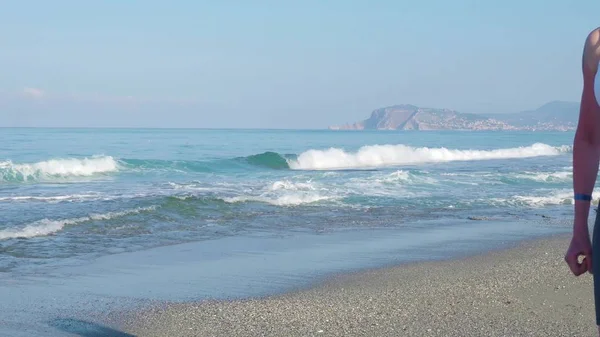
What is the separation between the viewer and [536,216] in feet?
49.4

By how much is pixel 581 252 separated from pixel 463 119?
488 feet

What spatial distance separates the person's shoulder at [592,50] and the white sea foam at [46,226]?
1025 cm

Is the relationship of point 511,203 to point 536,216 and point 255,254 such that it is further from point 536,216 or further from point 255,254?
point 255,254

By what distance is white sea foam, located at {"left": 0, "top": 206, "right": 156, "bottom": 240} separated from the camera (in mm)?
11773

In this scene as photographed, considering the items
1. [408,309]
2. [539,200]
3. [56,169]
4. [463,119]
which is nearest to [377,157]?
Answer: [56,169]

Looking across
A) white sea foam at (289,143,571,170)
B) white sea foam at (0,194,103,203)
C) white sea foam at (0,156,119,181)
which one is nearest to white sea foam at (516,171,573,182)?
white sea foam at (289,143,571,170)

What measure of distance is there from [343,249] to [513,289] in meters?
3.58

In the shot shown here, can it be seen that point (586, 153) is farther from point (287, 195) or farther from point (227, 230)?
point (287, 195)

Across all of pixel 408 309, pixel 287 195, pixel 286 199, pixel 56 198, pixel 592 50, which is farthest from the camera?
pixel 287 195

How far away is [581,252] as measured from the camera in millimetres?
2812

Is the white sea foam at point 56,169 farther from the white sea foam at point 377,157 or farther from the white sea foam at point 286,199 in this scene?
the white sea foam at point 286,199

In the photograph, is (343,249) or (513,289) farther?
(343,249)

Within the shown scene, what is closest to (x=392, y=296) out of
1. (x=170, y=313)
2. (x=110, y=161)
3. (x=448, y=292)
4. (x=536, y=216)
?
(x=448, y=292)

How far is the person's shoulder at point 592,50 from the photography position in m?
2.76
